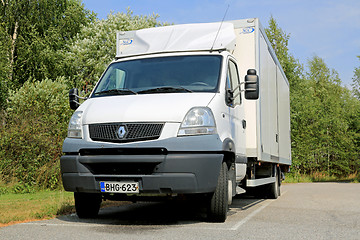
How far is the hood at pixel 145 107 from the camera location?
19.5 ft

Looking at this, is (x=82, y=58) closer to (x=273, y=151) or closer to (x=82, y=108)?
(x=273, y=151)

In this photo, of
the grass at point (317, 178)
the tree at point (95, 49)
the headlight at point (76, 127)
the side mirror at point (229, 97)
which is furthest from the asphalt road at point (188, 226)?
the tree at point (95, 49)

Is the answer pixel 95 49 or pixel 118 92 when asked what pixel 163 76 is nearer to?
pixel 118 92

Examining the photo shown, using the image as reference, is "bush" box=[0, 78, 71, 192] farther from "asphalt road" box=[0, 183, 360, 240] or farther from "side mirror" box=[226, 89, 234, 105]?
"side mirror" box=[226, 89, 234, 105]

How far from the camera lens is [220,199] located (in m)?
6.34

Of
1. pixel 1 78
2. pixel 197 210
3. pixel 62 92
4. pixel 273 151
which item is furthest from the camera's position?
pixel 1 78

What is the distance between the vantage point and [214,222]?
667 centimetres

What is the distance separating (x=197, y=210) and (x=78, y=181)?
3.25 meters

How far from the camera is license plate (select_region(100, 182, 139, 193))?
5.92 meters

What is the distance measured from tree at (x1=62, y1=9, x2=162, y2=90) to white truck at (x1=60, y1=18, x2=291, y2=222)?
2170 cm

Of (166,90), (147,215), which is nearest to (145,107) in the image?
(166,90)

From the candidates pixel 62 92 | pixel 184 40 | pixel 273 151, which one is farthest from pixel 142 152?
pixel 62 92

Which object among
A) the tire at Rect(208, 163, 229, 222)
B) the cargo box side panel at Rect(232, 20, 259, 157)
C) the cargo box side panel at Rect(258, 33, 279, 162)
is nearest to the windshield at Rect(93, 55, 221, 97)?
the cargo box side panel at Rect(232, 20, 259, 157)

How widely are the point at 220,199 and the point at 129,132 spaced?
162 cm
